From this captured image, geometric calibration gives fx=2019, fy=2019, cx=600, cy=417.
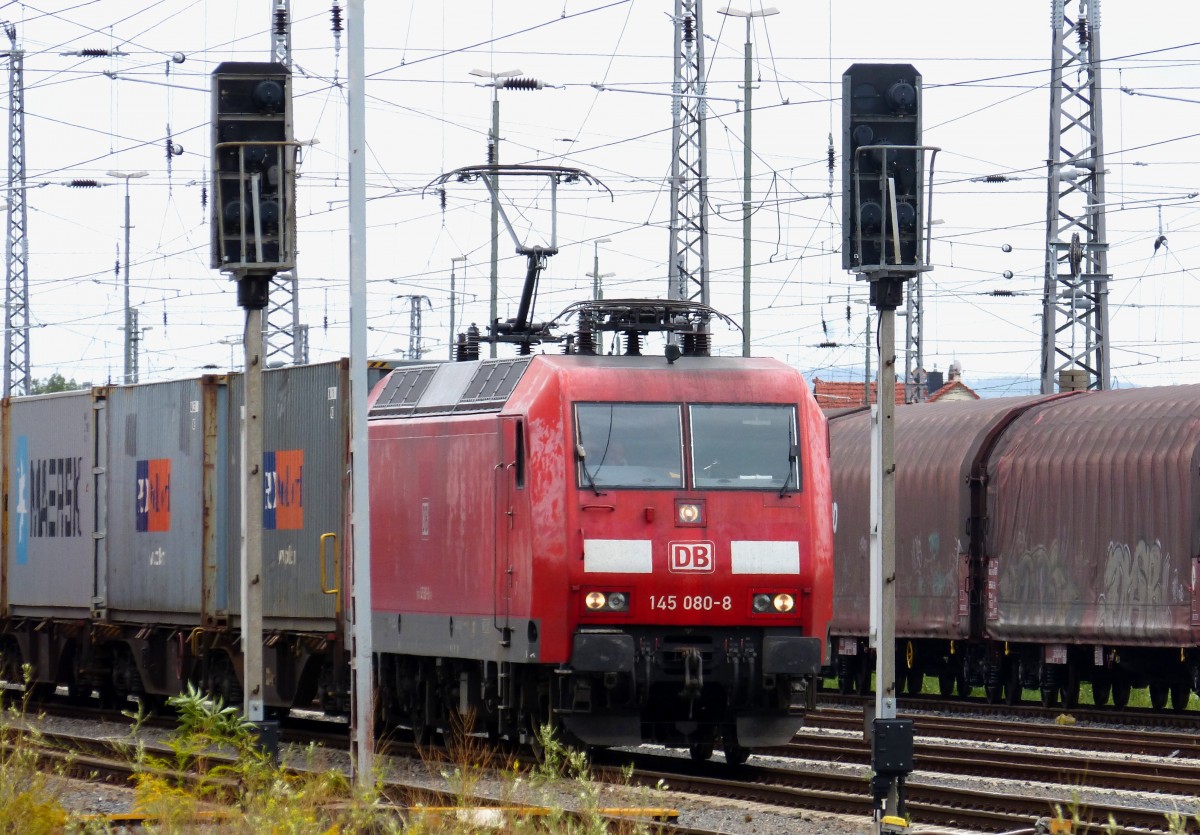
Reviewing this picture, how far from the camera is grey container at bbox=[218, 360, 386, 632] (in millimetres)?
18672

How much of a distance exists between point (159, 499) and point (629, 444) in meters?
8.38

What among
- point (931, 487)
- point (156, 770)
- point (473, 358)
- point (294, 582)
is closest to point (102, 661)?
point (294, 582)

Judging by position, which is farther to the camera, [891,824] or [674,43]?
[674,43]

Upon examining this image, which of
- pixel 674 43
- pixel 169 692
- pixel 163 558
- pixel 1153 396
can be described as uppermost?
pixel 674 43

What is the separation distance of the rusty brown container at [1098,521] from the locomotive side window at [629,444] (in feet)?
24.7

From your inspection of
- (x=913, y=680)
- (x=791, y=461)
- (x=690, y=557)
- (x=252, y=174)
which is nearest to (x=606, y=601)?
(x=690, y=557)

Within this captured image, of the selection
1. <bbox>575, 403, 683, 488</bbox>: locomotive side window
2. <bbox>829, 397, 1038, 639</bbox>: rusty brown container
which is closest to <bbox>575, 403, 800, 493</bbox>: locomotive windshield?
<bbox>575, 403, 683, 488</bbox>: locomotive side window

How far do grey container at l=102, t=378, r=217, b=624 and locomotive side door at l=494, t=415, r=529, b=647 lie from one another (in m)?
6.09

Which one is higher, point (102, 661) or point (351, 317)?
point (351, 317)

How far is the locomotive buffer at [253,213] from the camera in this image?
12758 millimetres

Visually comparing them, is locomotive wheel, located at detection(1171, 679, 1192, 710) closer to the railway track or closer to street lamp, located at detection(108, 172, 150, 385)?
the railway track

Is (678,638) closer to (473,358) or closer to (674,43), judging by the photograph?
(473,358)

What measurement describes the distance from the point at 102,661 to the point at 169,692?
1.96 meters

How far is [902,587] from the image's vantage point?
2456cm
